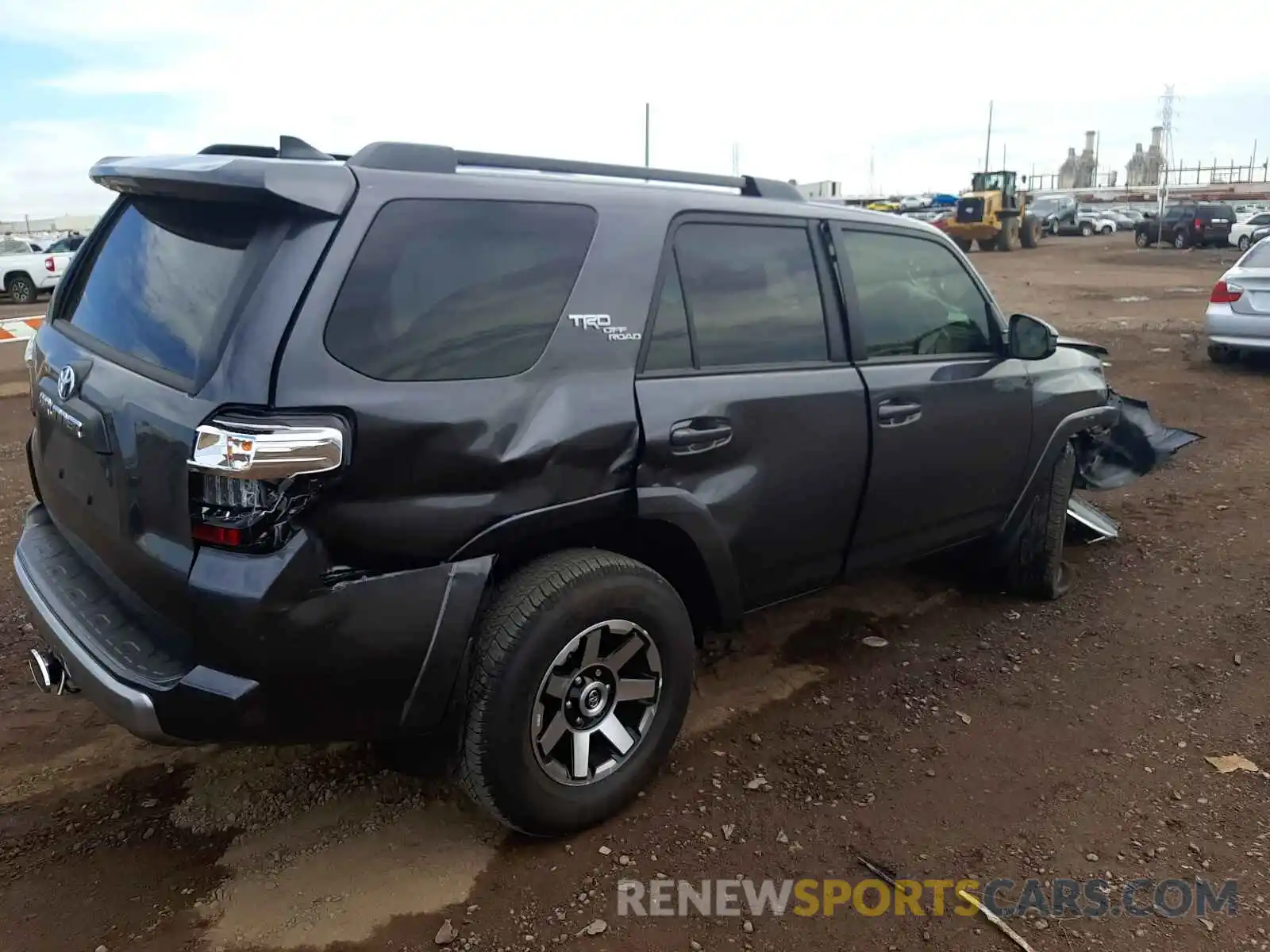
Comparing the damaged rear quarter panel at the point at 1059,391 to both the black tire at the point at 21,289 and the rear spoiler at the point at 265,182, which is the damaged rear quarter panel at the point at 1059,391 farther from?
the black tire at the point at 21,289

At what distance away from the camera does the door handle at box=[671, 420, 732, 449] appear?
2875 millimetres

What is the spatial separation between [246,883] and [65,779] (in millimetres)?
894

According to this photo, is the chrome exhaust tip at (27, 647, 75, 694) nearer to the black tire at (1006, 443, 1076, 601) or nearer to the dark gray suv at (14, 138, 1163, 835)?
the dark gray suv at (14, 138, 1163, 835)

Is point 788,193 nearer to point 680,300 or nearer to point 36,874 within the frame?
point 680,300

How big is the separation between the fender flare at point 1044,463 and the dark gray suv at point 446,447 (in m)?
1.11

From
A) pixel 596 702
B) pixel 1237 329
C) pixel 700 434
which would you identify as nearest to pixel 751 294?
pixel 700 434

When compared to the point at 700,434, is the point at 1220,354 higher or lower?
lower

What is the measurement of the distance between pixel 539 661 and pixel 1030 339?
103 inches

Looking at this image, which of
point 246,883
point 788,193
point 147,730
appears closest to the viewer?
point 147,730

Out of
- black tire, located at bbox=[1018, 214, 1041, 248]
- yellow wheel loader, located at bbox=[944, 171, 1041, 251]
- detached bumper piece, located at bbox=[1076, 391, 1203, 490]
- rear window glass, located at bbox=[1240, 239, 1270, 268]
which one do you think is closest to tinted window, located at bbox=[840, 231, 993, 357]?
detached bumper piece, located at bbox=[1076, 391, 1203, 490]

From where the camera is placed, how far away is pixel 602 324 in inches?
109

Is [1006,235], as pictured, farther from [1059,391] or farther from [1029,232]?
[1059,391]

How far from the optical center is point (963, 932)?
2.51m

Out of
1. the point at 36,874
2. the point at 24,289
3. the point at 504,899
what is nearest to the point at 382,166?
the point at 504,899
